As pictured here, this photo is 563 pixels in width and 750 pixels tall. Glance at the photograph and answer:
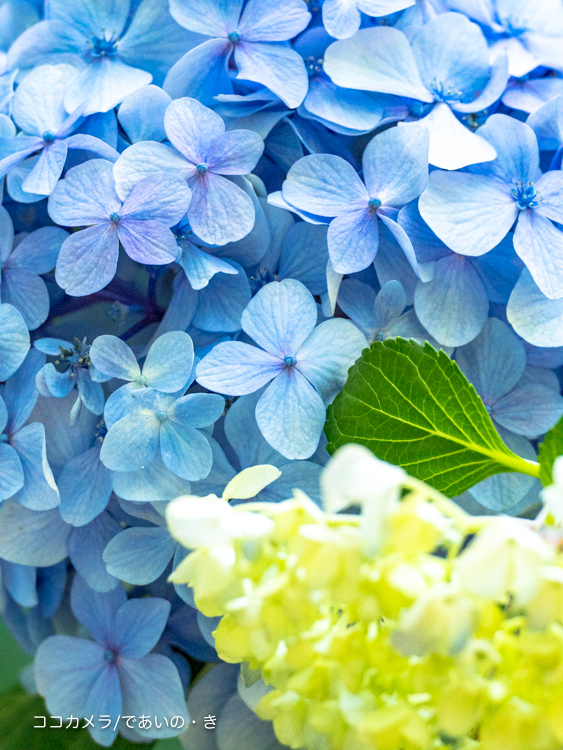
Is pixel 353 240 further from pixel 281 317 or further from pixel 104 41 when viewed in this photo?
pixel 104 41

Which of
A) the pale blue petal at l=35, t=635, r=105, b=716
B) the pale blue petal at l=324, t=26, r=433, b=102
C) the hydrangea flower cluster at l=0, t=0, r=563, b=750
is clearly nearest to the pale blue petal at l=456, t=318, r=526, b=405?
the hydrangea flower cluster at l=0, t=0, r=563, b=750

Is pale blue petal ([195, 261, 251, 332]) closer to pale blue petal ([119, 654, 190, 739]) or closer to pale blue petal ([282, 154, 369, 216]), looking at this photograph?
pale blue petal ([282, 154, 369, 216])

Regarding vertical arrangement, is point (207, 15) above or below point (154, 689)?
above

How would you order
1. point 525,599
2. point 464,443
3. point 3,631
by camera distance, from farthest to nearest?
point 3,631, point 464,443, point 525,599

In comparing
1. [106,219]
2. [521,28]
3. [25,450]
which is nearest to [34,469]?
[25,450]

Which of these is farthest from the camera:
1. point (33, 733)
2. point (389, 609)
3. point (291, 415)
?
point (33, 733)

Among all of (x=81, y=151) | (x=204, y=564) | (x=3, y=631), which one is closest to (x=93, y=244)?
(x=81, y=151)

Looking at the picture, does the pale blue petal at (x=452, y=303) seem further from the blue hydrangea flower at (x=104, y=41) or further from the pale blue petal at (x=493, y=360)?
the blue hydrangea flower at (x=104, y=41)

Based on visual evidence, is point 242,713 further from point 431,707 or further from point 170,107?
point 170,107
